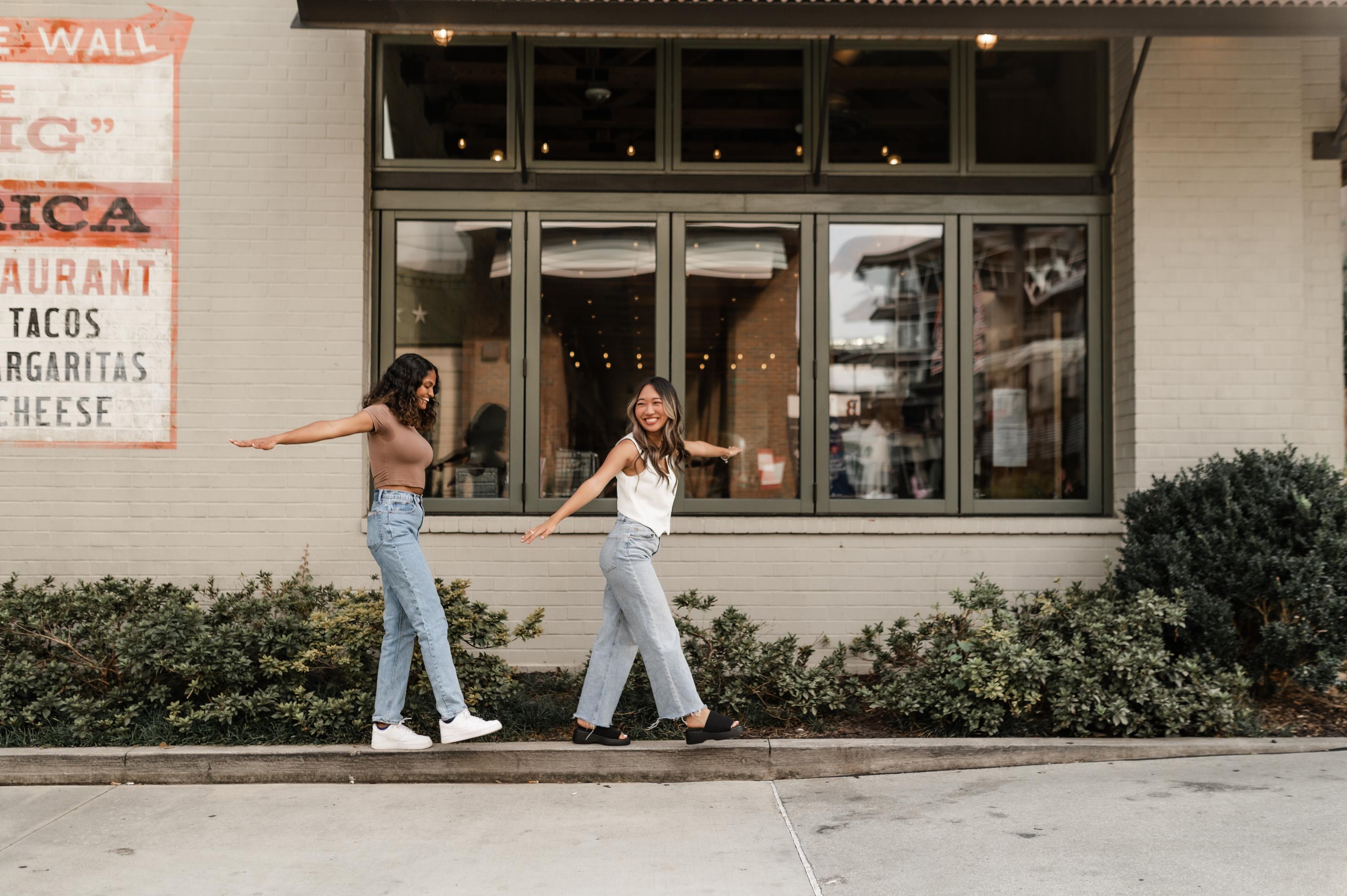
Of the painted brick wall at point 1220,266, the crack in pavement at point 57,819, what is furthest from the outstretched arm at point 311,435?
the painted brick wall at point 1220,266

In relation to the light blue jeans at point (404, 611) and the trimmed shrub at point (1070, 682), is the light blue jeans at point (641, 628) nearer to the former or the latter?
the light blue jeans at point (404, 611)

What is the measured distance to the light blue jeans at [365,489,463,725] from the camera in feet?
16.2

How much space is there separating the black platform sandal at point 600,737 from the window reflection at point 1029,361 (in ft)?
11.1

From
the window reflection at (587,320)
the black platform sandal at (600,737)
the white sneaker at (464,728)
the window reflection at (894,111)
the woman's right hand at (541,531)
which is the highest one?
the window reflection at (894,111)

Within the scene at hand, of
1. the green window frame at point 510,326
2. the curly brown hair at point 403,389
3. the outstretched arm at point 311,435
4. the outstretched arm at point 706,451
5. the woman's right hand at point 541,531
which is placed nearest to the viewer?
the outstretched arm at point 311,435

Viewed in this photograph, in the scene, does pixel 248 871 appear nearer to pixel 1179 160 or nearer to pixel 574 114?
pixel 574 114

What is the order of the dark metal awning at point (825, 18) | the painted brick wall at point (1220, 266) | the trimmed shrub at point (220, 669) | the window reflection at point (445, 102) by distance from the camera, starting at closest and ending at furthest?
the trimmed shrub at point (220, 669), the dark metal awning at point (825, 18), the painted brick wall at point (1220, 266), the window reflection at point (445, 102)

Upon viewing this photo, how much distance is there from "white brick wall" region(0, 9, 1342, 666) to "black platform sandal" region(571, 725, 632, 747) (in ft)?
5.50

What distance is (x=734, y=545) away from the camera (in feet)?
22.6

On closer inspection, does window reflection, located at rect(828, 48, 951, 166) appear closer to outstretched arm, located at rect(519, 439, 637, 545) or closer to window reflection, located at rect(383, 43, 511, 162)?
window reflection, located at rect(383, 43, 511, 162)

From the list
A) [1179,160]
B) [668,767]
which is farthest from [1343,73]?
[668,767]

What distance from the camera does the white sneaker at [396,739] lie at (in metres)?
5.04

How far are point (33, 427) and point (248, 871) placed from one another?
14.1ft

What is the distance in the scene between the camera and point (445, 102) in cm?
726
